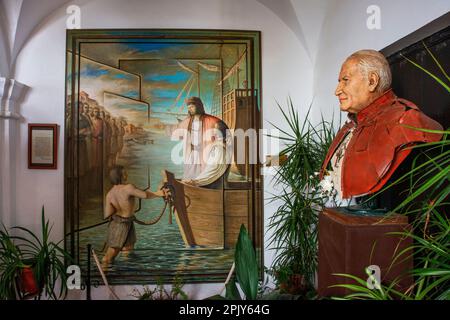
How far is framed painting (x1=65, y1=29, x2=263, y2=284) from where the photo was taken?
3441 mm

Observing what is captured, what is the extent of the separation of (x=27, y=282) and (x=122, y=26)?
2.66 metres

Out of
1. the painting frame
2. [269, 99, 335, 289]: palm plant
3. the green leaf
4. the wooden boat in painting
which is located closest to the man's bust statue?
the green leaf

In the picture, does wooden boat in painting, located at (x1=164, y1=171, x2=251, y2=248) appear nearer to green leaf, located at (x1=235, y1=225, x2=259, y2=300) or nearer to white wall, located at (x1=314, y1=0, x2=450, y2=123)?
green leaf, located at (x1=235, y1=225, x2=259, y2=300)

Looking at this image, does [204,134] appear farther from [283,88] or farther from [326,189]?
[326,189]

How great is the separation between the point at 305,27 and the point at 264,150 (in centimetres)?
138

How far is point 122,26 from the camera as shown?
3.48 m

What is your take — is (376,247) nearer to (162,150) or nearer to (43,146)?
(162,150)

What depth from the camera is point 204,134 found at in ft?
11.4

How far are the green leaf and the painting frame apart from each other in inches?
90.7

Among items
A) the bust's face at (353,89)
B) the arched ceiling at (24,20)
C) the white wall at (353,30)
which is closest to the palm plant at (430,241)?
the bust's face at (353,89)

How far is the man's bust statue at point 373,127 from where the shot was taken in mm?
1271

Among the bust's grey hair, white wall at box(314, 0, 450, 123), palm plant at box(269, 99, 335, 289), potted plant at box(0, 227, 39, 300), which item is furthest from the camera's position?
potted plant at box(0, 227, 39, 300)

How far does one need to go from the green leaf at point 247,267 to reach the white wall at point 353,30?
1525mm

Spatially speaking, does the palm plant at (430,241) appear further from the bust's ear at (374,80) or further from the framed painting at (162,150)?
the framed painting at (162,150)
